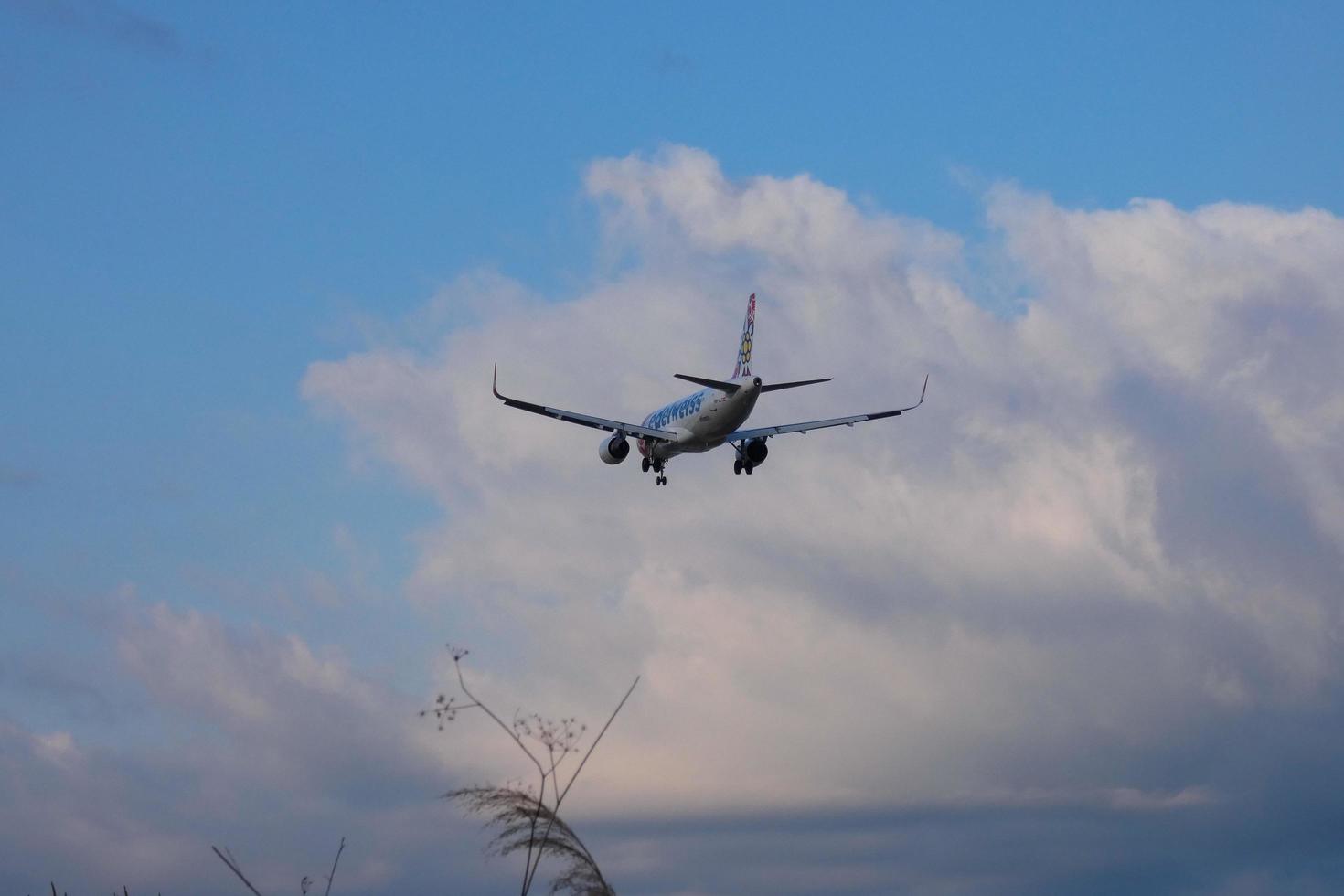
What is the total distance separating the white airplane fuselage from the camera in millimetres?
103125

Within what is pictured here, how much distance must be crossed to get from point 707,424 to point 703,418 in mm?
480

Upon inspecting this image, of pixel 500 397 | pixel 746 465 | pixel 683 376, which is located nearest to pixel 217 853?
pixel 683 376

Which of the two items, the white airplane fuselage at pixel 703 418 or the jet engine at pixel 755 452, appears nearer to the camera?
the white airplane fuselage at pixel 703 418

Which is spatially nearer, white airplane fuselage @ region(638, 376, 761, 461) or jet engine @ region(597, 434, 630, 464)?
white airplane fuselage @ region(638, 376, 761, 461)

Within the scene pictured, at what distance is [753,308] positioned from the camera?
376 ft

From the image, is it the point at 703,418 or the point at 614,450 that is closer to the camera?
the point at 703,418

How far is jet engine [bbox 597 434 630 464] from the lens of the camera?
114500mm

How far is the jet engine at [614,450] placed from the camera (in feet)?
376

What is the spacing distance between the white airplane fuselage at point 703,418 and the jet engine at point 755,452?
7.31 feet

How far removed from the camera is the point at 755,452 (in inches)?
4338

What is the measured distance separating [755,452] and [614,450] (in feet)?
35.0

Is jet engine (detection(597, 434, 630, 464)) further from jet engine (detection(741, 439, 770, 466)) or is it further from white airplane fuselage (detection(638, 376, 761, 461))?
jet engine (detection(741, 439, 770, 466))

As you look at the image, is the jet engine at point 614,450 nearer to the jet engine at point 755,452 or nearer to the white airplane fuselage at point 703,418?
the white airplane fuselage at point 703,418

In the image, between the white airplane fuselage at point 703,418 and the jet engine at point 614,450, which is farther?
the jet engine at point 614,450
